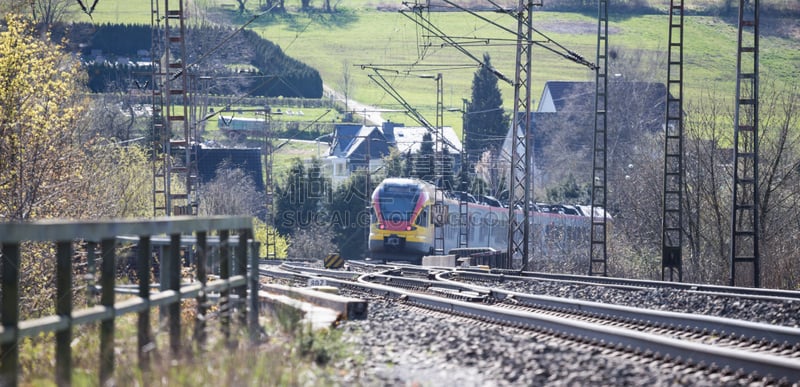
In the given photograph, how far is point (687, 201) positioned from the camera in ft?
115

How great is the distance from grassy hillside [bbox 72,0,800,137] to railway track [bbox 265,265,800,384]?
5249 cm

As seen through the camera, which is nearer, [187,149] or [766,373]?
[766,373]

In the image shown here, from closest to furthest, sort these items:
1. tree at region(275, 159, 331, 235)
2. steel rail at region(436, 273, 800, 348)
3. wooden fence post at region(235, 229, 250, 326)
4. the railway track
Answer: the railway track, wooden fence post at region(235, 229, 250, 326), steel rail at region(436, 273, 800, 348), tree at region(275, 159, 331, 235)

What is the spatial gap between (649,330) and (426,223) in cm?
2887

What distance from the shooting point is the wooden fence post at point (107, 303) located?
21.1 ft

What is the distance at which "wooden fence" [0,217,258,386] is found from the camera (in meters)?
5.64

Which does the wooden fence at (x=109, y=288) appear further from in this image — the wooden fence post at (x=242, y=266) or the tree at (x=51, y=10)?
the tree at (x=51, y=10)

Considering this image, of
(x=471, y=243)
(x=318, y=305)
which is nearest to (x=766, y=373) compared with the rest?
(x=318, y=305)

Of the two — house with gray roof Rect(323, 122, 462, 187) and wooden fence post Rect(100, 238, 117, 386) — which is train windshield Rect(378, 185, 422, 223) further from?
wooden fence post Rect(100, 238, 117, 386)

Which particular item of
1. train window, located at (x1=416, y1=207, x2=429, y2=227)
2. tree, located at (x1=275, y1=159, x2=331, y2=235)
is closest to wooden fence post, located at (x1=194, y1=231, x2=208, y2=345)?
train window, located at (x1=416, y1=207, x2=429, y2=227)

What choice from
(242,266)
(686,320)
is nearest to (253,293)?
(242,266)

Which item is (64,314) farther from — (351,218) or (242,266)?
(351,218)

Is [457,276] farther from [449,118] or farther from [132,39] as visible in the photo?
[449,118]

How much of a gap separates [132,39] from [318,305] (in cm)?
7016
